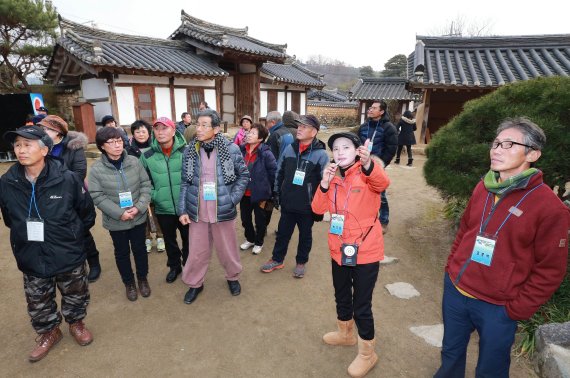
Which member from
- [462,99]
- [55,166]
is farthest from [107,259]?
[462,99]

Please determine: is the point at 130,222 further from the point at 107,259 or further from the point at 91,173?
the point at 107,259

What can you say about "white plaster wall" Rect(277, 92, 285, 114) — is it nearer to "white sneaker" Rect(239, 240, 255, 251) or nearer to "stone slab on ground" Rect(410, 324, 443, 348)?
"white sneaker" Rect(239, 240, 255, 251)

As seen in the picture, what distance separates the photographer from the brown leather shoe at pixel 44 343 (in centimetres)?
267

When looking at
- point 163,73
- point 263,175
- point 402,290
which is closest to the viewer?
point 402,290

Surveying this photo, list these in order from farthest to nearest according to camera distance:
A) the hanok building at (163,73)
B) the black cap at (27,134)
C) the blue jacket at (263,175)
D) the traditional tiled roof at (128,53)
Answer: the hanok building at (163,73)
the traditional tiled roof at (128,53)
the blue jacket at (263,175)
the black cap at (27,134)

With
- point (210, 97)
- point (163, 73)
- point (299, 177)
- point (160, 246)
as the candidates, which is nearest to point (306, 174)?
point (299, 177)

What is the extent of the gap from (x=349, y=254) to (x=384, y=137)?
10.0 ft

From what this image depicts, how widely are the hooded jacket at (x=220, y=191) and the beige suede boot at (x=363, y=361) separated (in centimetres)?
171

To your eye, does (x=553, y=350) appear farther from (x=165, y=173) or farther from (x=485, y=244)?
(x=165, y=173)

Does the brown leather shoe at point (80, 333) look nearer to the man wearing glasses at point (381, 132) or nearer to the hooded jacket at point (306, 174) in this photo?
the hooded jacket at point (306, 174)

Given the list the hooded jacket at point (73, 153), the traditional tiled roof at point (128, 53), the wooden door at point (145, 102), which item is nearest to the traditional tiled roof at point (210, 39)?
the traditional tiled roof at point (128, 53)

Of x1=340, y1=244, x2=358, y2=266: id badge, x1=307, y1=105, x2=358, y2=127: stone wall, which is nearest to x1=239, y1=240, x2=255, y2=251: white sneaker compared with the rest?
x1=340, y1=244, x2=358, y2=266: id badge

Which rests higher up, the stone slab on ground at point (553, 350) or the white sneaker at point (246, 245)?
the stone slab on ground at point (553, 350)

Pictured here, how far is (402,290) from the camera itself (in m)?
3.76
